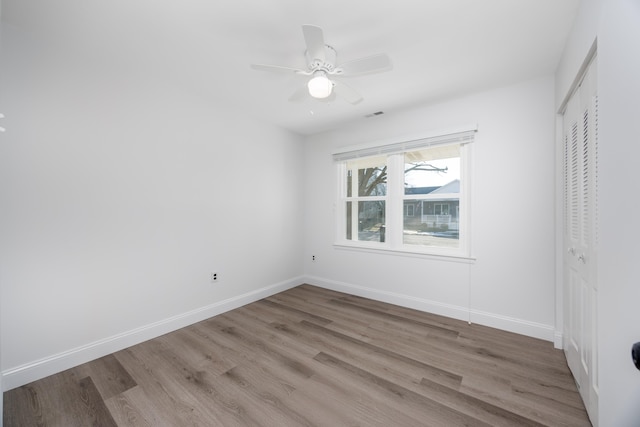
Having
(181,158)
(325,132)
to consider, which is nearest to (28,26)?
(181,158)

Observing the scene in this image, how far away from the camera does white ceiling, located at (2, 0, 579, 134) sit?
170 centimetres

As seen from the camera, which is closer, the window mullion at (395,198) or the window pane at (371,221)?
the window mullion at (395,198)

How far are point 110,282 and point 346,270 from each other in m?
2.83

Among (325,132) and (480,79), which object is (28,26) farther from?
(480,79)

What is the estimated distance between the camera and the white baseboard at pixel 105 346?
6.17 ft

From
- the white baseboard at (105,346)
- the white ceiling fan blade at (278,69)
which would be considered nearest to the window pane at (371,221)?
the white baseboard at (105,346)

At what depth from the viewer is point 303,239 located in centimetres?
449

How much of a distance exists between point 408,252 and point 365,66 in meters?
2.32

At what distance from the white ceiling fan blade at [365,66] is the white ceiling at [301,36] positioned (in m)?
0.26

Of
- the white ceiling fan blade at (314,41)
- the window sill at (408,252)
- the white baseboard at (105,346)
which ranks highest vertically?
the white ceiling fan blade at (314,41)

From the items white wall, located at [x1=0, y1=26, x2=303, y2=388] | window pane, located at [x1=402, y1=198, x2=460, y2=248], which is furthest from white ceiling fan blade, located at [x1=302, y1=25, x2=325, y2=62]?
window pane, located at [x1=402, y1=198, x2=460, y2=248]

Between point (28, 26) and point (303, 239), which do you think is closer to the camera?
point (28, 26)

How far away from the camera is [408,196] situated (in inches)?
135

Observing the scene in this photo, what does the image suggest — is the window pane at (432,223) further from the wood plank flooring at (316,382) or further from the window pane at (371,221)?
the wood plank flooring at (316,382)
